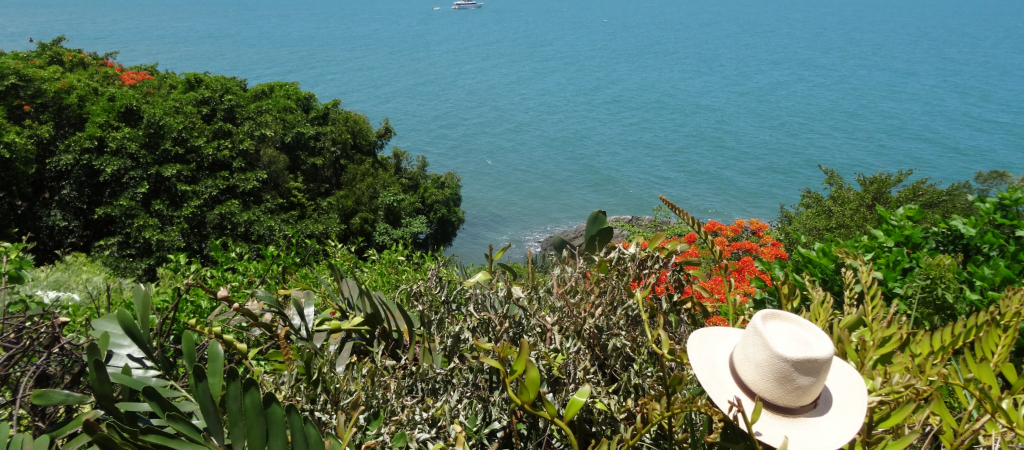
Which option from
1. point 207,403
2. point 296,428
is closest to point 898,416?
point 296,428

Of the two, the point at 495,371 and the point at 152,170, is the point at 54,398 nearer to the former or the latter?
the point at 495,371

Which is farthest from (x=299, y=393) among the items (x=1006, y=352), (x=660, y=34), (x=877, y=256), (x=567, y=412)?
(x=660, y=34)

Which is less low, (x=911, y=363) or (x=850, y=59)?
(x=911, y=363)

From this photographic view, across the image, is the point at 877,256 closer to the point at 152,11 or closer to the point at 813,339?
the point at 813,339

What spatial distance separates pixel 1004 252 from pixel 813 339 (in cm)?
282

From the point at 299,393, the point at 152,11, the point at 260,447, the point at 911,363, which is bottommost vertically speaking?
the point at 911,363

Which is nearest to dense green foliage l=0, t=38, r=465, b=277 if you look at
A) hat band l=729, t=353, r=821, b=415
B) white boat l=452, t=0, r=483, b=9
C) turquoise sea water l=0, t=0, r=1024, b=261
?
turquoise sea water l=0, t=0, r=1024, b=261

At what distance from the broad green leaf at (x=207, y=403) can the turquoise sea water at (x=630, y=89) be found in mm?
19824

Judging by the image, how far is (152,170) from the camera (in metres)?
12.3

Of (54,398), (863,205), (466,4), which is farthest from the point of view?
(466,4)

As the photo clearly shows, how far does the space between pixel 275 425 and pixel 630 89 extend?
44.4 m

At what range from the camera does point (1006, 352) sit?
56.9 inches

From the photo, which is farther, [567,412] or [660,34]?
[660,34]

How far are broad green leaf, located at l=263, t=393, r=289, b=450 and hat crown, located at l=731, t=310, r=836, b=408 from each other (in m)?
1.04
